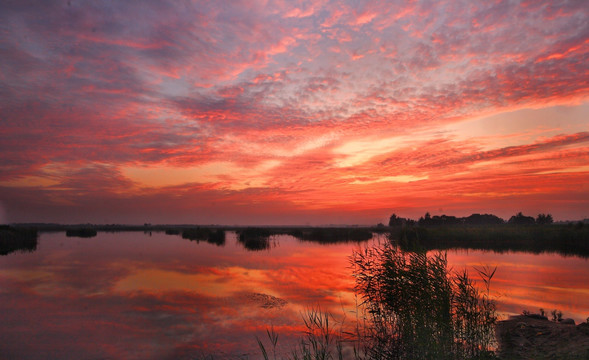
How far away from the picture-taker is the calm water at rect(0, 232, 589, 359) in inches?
489

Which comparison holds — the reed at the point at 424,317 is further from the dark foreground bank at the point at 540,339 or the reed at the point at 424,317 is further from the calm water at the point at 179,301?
the calm water at the point at 179,301

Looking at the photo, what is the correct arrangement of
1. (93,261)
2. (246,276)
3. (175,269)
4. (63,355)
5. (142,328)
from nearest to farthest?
(63,355)
(142,328)
(246,276)
(175,269)
(93,261)

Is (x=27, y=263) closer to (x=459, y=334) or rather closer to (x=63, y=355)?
(x=63, y=355)

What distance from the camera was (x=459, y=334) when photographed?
11.8 metres

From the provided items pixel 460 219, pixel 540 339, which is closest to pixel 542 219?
pixel 460 219

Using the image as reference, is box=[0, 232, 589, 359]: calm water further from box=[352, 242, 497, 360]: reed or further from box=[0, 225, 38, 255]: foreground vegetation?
box=[0, 225, 38, 255]: foreground vegetation

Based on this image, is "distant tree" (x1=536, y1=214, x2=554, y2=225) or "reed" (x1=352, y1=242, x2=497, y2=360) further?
"distant tree" (x1=536, y1=214, x2=554, y2=225)

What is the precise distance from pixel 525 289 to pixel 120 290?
78.4 feet

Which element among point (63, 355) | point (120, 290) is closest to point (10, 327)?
point (63, 355)

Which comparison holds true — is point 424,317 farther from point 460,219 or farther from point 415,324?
point 460,219

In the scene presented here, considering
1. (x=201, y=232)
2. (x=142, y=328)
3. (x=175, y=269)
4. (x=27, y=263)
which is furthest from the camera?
(x=201, y=232)

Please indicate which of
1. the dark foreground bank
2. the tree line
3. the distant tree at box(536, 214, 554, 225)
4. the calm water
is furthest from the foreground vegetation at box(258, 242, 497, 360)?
the distant tree at box(536, 214, 554, 225)

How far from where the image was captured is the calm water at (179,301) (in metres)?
12.4

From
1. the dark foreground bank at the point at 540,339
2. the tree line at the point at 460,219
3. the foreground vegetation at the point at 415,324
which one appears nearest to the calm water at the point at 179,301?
the foreground vegetation at the point at 415,324
